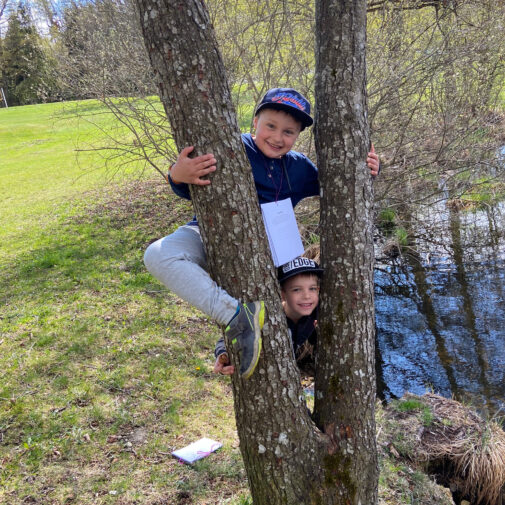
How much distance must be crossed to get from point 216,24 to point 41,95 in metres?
3.49

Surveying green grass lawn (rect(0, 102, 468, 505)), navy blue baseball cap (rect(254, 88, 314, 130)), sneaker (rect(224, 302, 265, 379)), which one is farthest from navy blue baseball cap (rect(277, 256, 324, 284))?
green grass lawn (rect(0, 102, 468, 505))

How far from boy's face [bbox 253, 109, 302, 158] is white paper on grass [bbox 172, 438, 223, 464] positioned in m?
2.44

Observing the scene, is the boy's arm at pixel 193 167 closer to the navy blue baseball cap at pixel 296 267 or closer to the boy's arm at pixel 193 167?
the boy's arm at pixel 193 167

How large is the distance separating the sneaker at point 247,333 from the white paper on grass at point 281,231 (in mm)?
541

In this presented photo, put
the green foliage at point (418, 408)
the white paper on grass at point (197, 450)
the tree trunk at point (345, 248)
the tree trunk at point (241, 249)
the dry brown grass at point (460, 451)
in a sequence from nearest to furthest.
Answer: the tree trunk at point (241, 249) < the tree trunk at point (345, 248) < the white paper on grass at point (197, 450) < the dry brown grass at point (460, 451) < the green foliage at point (418, 408)

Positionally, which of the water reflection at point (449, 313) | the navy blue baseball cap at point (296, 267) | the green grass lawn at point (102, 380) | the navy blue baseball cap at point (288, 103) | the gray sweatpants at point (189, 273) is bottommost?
the water reflection at point (449, 313)

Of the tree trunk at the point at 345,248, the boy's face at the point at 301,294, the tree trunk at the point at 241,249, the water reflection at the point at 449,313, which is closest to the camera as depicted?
the tree trunk at the point at 241,249

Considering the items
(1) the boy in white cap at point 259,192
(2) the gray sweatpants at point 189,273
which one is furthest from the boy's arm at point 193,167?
(2) the gray sweatpants at point 189,273

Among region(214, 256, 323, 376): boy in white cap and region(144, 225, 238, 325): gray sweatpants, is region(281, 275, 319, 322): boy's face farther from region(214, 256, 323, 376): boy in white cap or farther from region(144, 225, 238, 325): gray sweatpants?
region(144, 225, 238, 325): gray sweatpants

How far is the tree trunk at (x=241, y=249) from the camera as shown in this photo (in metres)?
2.02

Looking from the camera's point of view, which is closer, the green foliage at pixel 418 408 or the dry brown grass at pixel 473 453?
the dry brown grass at pixel 473 453

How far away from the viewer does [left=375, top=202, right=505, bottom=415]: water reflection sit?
602 centimetres

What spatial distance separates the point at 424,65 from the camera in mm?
6715

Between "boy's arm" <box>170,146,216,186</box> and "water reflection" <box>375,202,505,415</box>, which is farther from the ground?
"boy's arm" <box>170,146,216,186</box>
